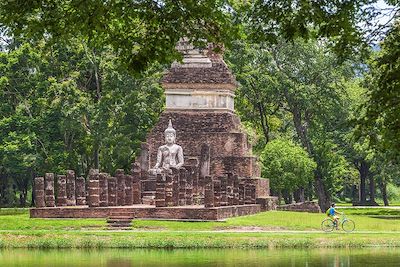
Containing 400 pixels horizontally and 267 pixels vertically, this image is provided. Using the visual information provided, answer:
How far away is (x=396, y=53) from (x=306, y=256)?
1454 centimetres

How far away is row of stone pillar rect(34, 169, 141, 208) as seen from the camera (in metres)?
43.0

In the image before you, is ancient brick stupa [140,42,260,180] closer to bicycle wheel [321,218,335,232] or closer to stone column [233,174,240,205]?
stone column [233,174,240,205]

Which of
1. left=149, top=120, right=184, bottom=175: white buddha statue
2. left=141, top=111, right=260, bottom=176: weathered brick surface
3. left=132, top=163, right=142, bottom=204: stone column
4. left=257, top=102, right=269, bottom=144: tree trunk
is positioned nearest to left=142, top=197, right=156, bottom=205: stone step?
left=132, top=163, right=142, bottom=204: stone column

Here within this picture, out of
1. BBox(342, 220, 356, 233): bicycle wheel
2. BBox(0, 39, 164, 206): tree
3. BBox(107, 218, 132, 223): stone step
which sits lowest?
BBox(342, 220, 356, 233): bicycle wheel

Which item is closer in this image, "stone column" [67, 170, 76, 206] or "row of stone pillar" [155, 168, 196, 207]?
"row of stone pillar" [155, 168, 196, 207]

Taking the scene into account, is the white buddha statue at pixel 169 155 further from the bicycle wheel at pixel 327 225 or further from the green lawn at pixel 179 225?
the bicycle wheel at pixel 327 225

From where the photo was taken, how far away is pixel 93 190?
140 feet

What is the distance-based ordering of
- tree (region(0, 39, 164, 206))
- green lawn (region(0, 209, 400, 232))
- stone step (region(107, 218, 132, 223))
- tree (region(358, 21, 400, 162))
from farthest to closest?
1. tree (region(0, 39, 164, 206))
2. stone step (region(107, 218, 132, 223))
3. green lawn (region(0, 209, 400, 232))
4. tree (region(358, 21, 400, 162))

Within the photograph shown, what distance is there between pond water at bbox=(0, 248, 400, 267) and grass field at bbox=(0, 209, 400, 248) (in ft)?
3.70

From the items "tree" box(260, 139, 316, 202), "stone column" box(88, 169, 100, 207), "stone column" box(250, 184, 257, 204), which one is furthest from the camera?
"tree" box(260, 139, 316, 202)

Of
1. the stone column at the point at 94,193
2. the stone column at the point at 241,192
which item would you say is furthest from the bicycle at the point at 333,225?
the stone column at the point at 94,193

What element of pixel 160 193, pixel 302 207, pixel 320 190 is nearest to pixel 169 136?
pixel 160 193

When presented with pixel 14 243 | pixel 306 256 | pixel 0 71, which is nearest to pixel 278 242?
pixel 306 256

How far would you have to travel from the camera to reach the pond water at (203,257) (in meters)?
27.7
